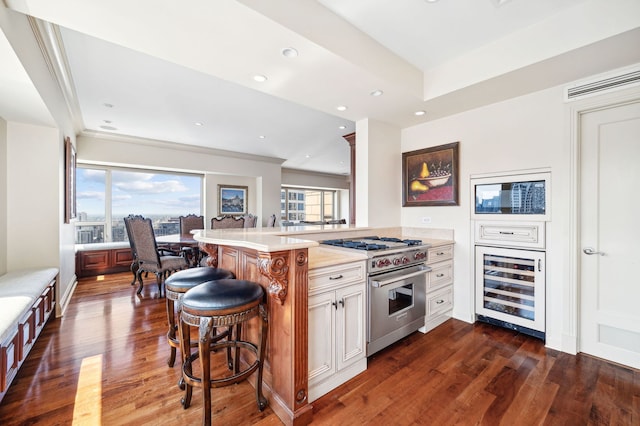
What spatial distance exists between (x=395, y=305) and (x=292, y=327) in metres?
1.25

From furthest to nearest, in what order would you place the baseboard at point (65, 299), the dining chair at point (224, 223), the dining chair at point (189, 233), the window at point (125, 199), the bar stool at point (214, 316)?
the window at point (125, 199) → the dining chair at point (224, 223) → the dining chair at point (189, 233) → the baseboard at point (65, 299) → the bar stool at point (214, 316)

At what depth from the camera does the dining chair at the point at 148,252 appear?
3.85 metres

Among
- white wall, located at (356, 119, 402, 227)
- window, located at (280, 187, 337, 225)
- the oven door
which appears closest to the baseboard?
the oven door

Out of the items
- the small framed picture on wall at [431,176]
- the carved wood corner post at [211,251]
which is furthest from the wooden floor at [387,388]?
the small framed picture on wall at [431,176]

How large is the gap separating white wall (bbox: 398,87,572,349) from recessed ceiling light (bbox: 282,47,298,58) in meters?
2.16

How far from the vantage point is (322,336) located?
180cm

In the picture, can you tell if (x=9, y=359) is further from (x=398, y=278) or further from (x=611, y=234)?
(x=611, y=234)

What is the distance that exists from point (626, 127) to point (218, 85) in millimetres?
4052

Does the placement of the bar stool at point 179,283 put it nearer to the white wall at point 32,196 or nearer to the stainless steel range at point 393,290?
the stainless steel range at point 393,290

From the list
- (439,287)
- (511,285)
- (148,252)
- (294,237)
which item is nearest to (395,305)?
(439,287)

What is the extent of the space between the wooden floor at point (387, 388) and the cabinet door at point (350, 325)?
20 cm

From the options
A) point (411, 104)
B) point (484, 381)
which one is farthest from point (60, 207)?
point (484, 381)

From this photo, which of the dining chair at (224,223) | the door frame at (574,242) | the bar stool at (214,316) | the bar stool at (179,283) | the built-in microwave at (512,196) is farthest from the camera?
the dining chair at (224,223)

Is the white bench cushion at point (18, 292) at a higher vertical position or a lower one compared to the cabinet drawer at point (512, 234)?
lower
